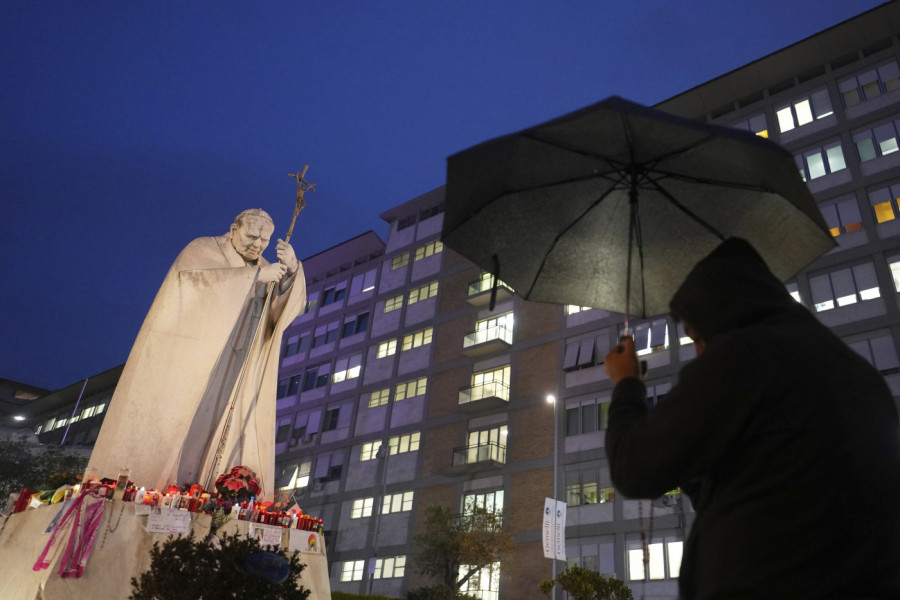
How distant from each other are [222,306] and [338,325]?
43.3 m

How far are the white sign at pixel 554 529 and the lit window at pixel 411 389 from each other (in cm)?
1646

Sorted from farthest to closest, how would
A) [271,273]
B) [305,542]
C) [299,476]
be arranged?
[299,476] < [271,273] < [305,542]

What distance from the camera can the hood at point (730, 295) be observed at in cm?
235

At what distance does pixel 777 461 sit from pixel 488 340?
38962mm

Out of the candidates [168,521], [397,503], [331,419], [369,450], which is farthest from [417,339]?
[168,521]

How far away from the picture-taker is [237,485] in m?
10.0

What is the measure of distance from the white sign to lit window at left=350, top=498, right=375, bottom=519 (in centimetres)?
1687

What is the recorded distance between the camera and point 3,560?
29.6ft

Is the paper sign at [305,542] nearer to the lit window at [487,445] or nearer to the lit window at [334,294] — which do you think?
the lit window at [487,445]

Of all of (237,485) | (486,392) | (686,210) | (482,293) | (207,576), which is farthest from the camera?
(482,293)

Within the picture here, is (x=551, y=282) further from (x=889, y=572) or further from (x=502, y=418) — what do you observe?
(x=502, y=418)

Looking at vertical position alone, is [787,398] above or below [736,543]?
above

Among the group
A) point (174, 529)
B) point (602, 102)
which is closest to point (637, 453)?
point (602, 102)

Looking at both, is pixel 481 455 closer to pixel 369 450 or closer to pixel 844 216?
pixel 369 450
